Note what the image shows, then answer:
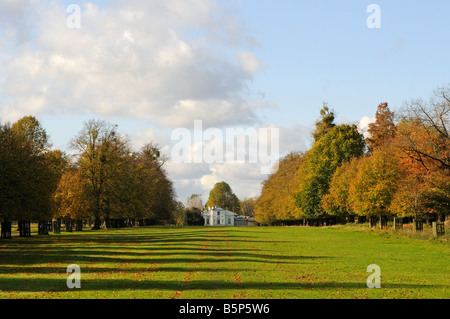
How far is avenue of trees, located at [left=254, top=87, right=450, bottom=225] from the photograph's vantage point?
4853 cm

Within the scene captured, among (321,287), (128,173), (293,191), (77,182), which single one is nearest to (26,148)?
(77,182)

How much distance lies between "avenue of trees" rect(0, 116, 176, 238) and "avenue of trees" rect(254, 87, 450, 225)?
108 feet

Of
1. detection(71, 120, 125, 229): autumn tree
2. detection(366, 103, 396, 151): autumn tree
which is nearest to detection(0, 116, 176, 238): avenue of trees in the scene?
detection(71, 120, 125, 229): autumn tree

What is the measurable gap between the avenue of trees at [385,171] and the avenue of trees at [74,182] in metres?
32.9

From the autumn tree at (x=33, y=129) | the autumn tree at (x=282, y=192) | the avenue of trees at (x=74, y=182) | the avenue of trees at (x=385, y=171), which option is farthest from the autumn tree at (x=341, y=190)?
the autumn tree at (x=33, y=129)

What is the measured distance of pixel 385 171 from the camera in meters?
56.8

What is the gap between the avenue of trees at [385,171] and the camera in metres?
48.5

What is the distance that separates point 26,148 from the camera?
169 feet

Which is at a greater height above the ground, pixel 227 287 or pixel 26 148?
pixel 26 148

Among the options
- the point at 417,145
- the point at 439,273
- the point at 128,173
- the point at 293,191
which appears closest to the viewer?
the point at 439,273

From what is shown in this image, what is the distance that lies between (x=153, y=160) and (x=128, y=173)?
116 ft

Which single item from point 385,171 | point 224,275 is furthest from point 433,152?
point 224,275

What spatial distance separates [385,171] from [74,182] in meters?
43.7
